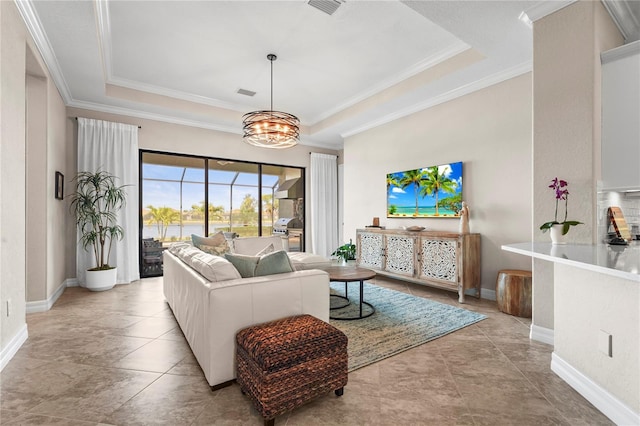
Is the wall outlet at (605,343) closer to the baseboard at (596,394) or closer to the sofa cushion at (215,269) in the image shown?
the baseboard at (596,394)

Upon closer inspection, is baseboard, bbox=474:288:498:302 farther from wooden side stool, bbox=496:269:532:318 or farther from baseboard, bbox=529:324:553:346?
baseboard, bbox=529:324:553:346

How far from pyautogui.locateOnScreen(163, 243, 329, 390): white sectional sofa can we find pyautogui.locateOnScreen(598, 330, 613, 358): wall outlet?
5.50 feet

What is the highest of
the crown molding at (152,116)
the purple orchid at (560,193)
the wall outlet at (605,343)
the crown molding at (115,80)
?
the crown molding at (115,80)

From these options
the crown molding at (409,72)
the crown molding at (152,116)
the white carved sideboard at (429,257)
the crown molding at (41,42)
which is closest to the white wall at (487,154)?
the white carved sideboard at (429,257)

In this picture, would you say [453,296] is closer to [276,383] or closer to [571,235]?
[571,235]

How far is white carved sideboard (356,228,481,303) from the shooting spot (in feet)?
12.8

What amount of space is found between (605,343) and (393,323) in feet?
5.39

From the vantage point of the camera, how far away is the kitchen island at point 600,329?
1596mm

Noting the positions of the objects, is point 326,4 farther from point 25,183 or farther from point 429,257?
point 25,183

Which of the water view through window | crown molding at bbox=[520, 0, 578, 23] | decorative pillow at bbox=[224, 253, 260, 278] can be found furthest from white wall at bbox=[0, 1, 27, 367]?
crown molding at bbox=[520, 0, 578, 23]

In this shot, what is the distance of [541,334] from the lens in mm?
2672

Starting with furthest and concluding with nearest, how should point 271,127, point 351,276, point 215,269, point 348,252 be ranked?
point 348,252, point 271,127, point 351,276, point 215,269

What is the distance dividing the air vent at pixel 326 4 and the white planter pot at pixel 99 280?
172 inches

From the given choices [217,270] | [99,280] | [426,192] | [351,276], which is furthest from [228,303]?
[426,192]
